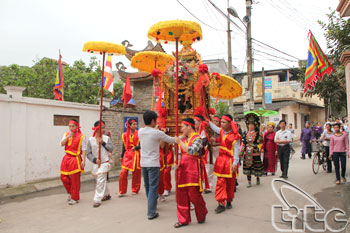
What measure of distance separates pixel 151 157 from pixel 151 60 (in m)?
3.33

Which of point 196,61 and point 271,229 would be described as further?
point 196,61

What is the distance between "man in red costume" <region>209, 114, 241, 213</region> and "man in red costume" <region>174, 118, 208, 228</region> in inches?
25.0

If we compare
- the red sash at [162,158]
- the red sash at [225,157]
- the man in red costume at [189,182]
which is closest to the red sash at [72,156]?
the red sash at [162,158]

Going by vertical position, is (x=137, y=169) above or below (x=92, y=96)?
below

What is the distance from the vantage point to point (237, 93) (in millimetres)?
8344

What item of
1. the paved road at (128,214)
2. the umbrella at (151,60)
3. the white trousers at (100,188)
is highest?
the umbrella at (151,60)

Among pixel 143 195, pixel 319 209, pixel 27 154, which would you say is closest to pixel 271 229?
pixel 319 209

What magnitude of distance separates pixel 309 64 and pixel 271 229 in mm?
5061

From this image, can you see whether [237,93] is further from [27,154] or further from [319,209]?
[27,154]

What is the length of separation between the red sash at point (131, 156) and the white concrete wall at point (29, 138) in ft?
11.3

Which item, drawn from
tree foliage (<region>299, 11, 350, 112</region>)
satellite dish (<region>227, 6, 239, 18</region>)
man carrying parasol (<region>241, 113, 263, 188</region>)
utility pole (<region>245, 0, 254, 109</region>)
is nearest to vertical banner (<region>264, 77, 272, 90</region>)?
utility pole (<region>245, 0, 254, 109</region>)

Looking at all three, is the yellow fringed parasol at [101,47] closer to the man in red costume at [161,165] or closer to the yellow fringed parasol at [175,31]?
the yellow fringed parasol at [175,31]

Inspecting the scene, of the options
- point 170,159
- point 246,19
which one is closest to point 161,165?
point 170,159

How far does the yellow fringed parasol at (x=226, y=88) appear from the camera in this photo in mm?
7637
